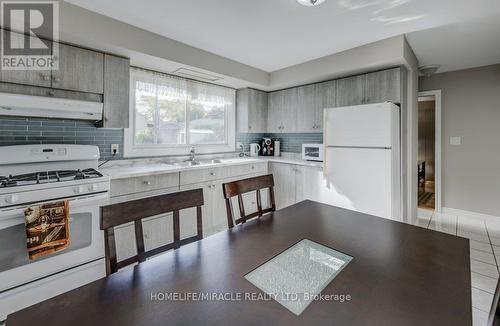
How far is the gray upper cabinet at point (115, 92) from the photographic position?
2.35m

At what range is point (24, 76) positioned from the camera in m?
1.91

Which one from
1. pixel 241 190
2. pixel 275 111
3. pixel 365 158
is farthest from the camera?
pixel 275 111

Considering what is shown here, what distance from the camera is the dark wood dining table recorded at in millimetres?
668

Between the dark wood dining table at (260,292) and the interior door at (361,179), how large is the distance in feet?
4.50

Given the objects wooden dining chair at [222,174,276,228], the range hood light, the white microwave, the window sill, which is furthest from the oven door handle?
the white microwave

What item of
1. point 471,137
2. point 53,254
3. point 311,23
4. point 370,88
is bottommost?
point 53,254

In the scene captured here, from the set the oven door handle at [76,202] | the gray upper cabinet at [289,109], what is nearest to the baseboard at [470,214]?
the gray upper cabinet at [289,109]

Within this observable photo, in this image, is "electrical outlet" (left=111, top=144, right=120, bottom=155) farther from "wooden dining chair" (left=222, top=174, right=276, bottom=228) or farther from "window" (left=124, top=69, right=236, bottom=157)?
"wooden dining chair" (left=222, top=174, right=276, bottom=228)

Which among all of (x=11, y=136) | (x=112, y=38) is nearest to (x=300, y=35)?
(x=112, y=38)

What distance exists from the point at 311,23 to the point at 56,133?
2707mm

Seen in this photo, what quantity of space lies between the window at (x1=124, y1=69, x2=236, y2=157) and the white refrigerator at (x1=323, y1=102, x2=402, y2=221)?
1792 millimetres

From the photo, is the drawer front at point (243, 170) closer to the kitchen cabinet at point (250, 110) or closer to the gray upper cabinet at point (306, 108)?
the kitchen cabinet at point (250, 110)

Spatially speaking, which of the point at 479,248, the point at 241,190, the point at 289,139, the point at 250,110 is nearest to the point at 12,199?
the point at 241,190

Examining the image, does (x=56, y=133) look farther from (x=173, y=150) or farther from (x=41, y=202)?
(x=173, y=150)
